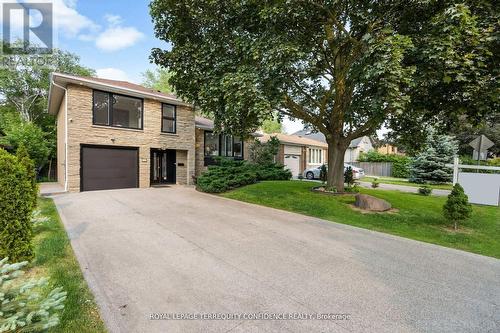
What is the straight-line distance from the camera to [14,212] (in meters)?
3.91

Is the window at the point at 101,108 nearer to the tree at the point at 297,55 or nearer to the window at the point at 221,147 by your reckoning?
the tree at the point at 297,55

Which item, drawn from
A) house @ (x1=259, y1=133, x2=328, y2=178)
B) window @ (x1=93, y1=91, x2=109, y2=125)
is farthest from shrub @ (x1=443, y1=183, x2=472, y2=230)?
house @ (x1=259, y1=133, x2=328, y2=178)

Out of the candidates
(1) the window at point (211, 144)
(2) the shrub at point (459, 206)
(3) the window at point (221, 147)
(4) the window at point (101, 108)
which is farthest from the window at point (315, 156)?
(2) the shrub at point (459, 206)

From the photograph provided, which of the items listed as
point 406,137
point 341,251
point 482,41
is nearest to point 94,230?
point 341,251

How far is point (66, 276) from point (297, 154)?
858 inches

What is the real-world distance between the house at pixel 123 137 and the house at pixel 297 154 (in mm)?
6540

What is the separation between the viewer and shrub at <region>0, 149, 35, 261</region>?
12.4 feet

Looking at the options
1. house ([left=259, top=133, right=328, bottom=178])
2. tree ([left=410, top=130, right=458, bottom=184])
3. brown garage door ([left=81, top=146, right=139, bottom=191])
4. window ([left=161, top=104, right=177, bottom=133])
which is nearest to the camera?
brown garage door ([left=81, top=146, right=139, bottom=191])

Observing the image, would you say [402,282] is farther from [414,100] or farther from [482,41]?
[414,100]

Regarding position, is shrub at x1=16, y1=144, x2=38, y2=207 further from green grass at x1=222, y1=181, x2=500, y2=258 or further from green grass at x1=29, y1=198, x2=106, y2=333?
green grass at x1=222, y1=181, x2=500, y2=258

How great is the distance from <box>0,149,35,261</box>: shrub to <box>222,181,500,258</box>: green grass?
7.10 m

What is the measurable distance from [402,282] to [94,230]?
6406 mm

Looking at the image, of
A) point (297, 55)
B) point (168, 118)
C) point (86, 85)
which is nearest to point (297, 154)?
point (168, 118)

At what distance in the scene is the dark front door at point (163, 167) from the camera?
15712 mm
